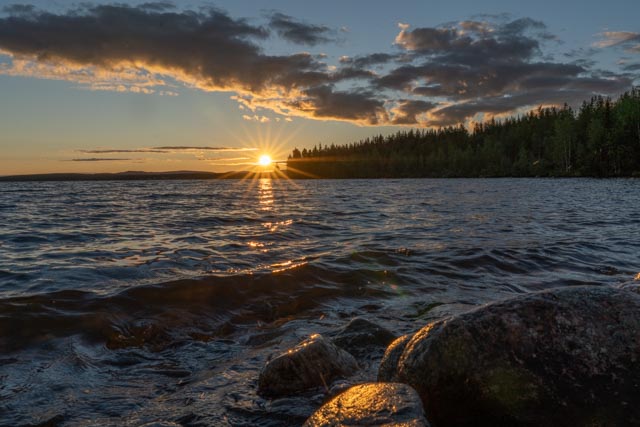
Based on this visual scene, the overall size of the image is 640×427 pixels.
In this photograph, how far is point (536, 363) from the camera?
3.49 meters

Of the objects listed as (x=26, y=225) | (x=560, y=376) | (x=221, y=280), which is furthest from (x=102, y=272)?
(x=26, y=225)

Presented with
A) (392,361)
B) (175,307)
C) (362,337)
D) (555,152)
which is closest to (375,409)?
(392,361)

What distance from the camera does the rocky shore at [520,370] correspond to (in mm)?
3287

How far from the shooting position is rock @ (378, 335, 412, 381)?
4277mm

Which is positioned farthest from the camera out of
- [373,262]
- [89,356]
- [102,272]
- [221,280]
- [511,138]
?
[511,138]

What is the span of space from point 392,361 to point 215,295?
15.8ft

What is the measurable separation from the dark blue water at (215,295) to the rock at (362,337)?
1.11 feet

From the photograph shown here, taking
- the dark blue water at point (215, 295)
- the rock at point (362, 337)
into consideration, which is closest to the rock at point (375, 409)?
the dark blue water at point (215, 295)

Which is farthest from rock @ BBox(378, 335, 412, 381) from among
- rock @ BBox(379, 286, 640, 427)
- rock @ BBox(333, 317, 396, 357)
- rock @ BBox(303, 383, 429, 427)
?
rock @ BBox(333, 317, 396, 357)

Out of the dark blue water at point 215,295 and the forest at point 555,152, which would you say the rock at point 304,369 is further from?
the forest at point 555,152

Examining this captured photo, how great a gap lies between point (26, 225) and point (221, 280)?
15352 mm

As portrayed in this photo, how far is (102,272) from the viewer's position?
984 centimetres

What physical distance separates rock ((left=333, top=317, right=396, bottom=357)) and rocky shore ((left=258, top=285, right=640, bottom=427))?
159cm

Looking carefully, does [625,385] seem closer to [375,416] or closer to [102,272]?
[375,416]
